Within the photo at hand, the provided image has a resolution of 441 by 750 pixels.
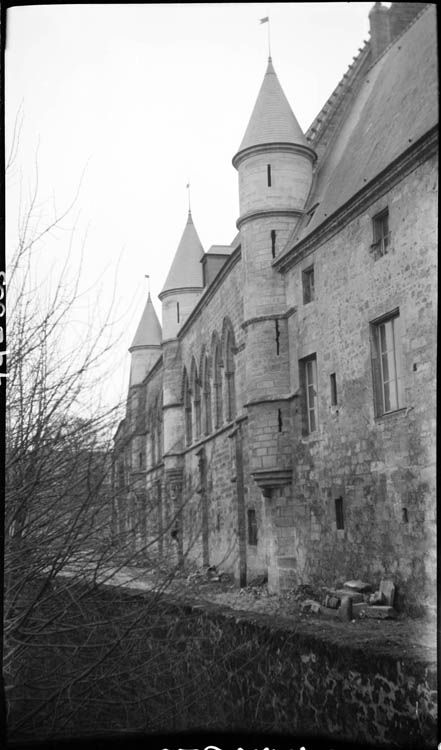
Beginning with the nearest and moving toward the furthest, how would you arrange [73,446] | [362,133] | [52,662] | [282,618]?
[73,446] → [52,662] → [282,618] → [362,133]

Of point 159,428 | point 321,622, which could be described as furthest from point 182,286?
point 321,622

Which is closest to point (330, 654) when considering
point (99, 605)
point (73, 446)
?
point (99, 605)

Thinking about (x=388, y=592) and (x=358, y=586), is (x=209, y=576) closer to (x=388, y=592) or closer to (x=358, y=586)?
(x=358, y=586)

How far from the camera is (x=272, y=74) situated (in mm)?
17094

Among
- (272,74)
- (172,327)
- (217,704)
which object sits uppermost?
(272,74)

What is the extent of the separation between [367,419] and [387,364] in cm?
94

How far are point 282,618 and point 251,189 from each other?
8795 mm

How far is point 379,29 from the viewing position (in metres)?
16.8

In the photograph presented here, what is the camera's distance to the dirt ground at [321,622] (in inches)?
336

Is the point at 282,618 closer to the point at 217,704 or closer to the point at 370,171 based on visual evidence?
the point at 217,704

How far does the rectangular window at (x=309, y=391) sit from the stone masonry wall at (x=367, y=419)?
0.44 feet

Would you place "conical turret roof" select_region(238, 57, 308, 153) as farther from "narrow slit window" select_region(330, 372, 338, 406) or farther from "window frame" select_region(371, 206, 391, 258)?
"narrow slit window" select_region(330, 372, 338, 406)

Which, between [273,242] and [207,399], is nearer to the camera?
[273,242]

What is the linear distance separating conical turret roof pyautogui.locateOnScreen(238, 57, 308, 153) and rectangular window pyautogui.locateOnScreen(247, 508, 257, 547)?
7605mm
